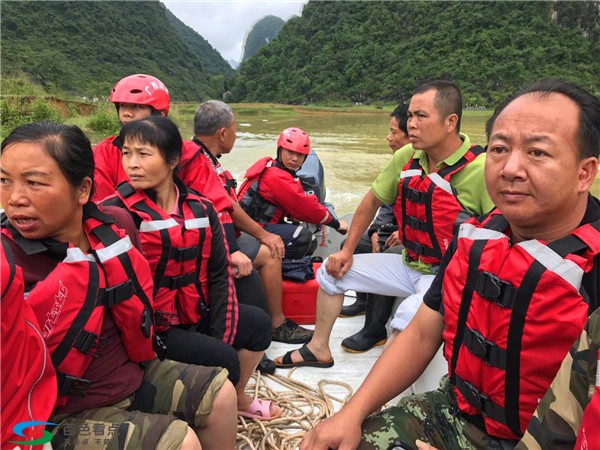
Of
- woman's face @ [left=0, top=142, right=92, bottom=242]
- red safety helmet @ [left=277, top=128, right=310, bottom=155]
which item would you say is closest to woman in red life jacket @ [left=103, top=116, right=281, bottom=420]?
woman's face @ [left=0, top=142, right=92, bottom=242]

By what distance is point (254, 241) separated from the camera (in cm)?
278

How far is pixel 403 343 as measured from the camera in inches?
54.7

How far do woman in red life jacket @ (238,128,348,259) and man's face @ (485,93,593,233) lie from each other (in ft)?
7.11

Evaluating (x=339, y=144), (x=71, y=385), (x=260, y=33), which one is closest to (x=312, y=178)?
(x=71, y=385)

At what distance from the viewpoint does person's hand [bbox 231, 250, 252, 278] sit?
230 centimetres

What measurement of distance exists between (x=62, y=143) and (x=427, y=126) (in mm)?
1659

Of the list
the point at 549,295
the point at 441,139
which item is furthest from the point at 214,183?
the point at 549,295

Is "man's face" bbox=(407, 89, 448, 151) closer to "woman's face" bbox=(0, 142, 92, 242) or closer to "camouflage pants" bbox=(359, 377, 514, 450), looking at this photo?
"camouflage pants" bbox=(359, 377, 514, 450)

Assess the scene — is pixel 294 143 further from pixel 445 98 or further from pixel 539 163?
pixel 539 163

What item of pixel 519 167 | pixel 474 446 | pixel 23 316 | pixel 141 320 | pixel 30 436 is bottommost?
pixel 474 446

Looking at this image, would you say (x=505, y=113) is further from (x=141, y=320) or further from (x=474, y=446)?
(x=141, y=320)

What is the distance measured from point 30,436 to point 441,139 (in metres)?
2.01

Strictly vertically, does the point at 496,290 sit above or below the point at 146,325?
above

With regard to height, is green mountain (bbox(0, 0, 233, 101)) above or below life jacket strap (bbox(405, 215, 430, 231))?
above
